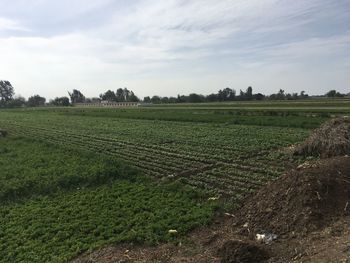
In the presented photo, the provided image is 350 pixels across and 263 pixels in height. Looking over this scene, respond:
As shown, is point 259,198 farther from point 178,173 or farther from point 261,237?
point 178,173

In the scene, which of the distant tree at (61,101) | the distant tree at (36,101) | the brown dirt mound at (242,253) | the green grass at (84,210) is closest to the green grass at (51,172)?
the green grass at (84,210)

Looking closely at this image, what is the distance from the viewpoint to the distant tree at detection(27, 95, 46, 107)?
17562 centimetres

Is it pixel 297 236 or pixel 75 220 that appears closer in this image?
pixel 297 236

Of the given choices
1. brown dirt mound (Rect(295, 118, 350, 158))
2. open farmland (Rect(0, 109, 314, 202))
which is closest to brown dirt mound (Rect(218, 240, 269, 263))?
open farmland (Rect(0, 109, 314, 202))

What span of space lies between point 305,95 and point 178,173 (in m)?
121

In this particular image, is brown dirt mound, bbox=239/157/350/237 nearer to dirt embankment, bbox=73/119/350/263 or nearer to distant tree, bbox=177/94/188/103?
dirt embankment, bbox=73/119/350/263

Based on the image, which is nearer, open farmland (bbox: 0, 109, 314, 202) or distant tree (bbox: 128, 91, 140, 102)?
open farmland (bbox: 0, 109, 314, 202)

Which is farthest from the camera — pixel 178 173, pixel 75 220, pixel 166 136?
pixel 166 136

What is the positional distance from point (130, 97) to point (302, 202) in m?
153

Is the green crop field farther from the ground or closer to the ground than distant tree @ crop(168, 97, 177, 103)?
farther from the ground

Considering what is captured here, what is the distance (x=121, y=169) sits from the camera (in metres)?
16.4

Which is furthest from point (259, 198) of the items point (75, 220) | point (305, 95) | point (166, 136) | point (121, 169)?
point (305, 95)

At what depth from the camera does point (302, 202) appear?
29.8ft

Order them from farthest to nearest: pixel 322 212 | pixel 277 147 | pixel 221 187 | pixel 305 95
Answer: pixel 305 95, pixel 277 147, pixel 221 187, pixel 322 212
